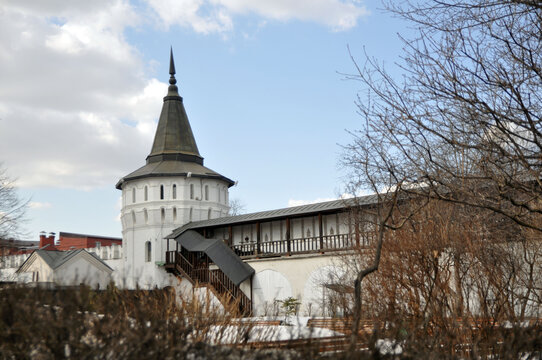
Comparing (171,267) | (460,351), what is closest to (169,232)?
(171,267)

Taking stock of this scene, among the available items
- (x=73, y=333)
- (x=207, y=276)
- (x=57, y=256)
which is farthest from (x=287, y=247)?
(x=73, y=333)

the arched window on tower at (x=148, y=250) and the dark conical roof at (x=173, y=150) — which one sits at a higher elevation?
the dark conical roof at (x=173, y=150)

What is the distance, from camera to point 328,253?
21906 millimetres

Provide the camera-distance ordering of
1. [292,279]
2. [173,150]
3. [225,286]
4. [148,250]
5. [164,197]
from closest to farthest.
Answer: [292,279] < [225,286] < [164,197] < [148,250] < [173,150]

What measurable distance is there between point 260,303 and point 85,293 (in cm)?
2045

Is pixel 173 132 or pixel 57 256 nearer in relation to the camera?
pixel 173 132

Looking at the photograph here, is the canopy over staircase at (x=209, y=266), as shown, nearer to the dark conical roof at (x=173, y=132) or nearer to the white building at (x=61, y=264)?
the white building at (x=61, y=264)

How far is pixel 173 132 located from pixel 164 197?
14.1ft

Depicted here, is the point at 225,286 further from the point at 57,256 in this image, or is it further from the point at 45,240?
the point at 45,240

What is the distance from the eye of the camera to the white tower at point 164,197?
31844mm

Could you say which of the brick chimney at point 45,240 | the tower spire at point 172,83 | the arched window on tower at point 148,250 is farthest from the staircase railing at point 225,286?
the brick chimney at point 45,240

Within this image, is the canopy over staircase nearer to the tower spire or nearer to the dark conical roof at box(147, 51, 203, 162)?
the dark conical roof at box(147, 51, 203, 162)

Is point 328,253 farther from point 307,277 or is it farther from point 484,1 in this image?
point 484,1

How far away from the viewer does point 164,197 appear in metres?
32.1
